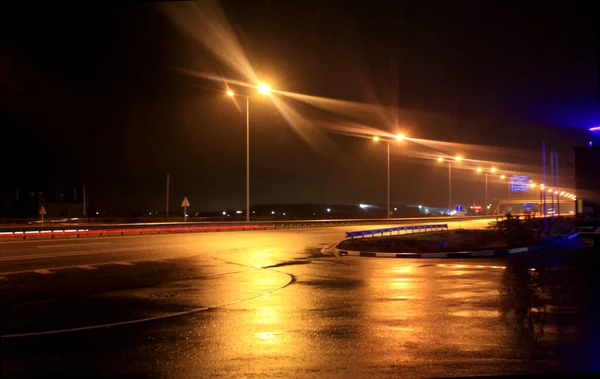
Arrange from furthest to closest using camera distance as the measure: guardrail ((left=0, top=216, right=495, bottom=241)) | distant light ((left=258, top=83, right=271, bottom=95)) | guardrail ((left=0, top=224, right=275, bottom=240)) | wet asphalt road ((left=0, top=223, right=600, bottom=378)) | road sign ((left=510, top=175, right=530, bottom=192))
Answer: road sign ((left=510, top=175, right=530, bottom=192)) → guardrail ((left=0, top=216, right=495, bottom=241)) → guardrail ((left=0, top=224, right=275, bottom=240)) → distant light ((left=258, top=83, right=271, bottom=95)) → wet asphalt road ((left=0, top=223, right=600, bottom=378))

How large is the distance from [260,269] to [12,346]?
10133mm

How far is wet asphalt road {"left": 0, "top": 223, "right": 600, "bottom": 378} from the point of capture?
249 inches

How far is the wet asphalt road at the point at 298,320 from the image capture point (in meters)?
6.32

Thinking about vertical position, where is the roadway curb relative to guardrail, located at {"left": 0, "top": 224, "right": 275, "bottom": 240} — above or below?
below

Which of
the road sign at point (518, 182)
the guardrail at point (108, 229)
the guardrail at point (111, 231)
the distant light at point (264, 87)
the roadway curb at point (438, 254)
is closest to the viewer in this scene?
the roadway curb at point (438, 254)

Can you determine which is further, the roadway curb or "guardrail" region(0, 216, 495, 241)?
"guardrail" region(0, 216, 495, 241)

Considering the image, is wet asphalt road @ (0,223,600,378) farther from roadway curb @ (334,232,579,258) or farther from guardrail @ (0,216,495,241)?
guardrail @ (0,216,495,241)

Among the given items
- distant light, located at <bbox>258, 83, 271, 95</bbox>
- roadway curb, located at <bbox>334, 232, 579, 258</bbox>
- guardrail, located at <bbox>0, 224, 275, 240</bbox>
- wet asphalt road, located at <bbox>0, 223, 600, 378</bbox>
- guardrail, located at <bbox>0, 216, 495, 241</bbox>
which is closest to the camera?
wet asphalt road, located at <bbox>0, 223, 600, 378</bbox>

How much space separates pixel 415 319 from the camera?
350 inches

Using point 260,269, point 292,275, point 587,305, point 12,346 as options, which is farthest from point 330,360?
point 260,269

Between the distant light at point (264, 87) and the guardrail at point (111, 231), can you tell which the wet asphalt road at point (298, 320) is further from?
the guardrail at point (111, 231)

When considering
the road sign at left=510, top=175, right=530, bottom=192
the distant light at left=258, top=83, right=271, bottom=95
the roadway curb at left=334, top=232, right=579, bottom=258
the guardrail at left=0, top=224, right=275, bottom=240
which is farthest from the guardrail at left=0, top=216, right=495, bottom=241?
the road sign at left=510, top=175, right=530, bottom=192

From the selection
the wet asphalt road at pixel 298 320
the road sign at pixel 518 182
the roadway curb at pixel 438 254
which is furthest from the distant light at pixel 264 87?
the road sign at pixel 518 182

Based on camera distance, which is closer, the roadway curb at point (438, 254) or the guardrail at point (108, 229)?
the roadway curb at point (438, 254)
